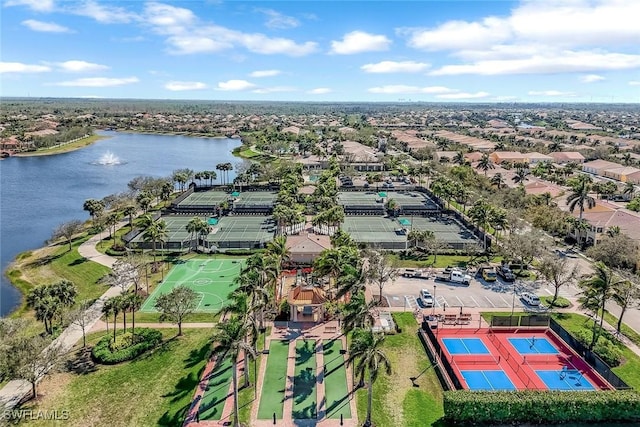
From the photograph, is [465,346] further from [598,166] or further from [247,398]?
[598,166]

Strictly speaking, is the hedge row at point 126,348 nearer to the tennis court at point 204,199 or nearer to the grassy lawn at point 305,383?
the grassy lawn at point 305,383

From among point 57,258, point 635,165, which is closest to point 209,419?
point 57,258

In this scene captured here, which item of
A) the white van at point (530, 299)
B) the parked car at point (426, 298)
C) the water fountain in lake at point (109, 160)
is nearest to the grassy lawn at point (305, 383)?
the parked car at point (426, 298)

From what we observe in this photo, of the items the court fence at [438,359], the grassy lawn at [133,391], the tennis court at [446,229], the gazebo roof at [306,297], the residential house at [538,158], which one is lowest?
the grassy lawn at [133,391]

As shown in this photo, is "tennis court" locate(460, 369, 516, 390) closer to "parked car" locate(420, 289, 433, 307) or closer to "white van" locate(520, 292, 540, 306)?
"parked car" locate(420, 289, 433, 307)

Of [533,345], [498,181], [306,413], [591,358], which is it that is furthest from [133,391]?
[498,181]
